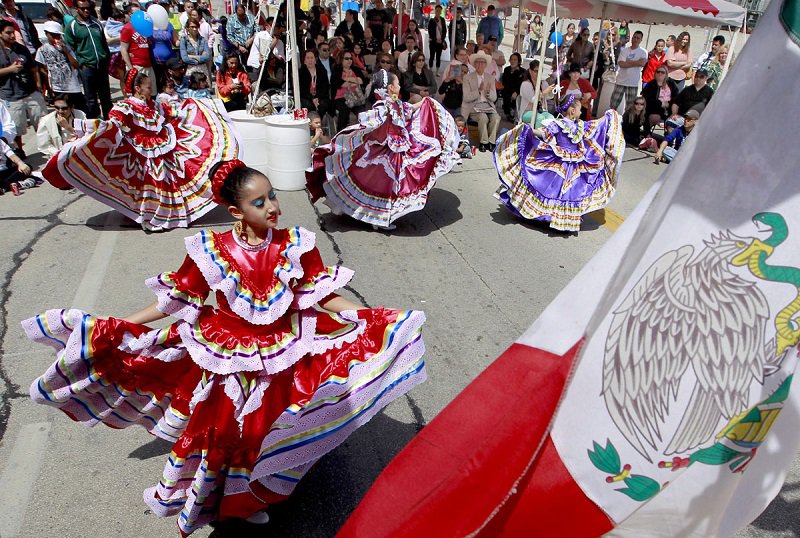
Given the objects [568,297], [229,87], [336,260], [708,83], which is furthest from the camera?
[708,83]

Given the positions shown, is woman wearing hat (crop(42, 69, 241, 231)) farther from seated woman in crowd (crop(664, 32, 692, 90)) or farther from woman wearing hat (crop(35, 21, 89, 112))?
seated woman in crowd (crop(664, 32, 692, 90))

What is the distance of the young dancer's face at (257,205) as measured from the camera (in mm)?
2500

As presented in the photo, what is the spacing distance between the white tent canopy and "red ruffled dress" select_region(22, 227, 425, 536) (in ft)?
31.5

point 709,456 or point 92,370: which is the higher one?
point 709,456

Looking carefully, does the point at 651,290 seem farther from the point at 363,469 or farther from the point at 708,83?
the point at 708,83

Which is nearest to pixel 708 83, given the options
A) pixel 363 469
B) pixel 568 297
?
pixel 363 469

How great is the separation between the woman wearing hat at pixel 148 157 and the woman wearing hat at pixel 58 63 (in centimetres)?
291

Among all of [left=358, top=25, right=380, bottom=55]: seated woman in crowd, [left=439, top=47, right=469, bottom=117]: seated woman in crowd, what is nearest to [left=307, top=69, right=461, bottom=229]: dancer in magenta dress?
[left=439, top=47, right=469, bottom=117]: seated woman in crowd

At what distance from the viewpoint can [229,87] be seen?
31.8 ft

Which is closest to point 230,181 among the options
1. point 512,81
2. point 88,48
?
point 88,48

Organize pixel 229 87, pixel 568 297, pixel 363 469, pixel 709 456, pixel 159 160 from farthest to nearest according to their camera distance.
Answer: pixel 229 87, pixel 159 160, pixel 363 469, pixel 568 297, pixel 709 456

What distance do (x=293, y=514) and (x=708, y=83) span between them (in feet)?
36.9

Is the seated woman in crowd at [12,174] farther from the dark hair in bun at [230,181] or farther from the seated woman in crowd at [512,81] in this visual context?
the seated woman in crowd at [512,81]

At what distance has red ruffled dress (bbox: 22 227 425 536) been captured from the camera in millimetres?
2443
